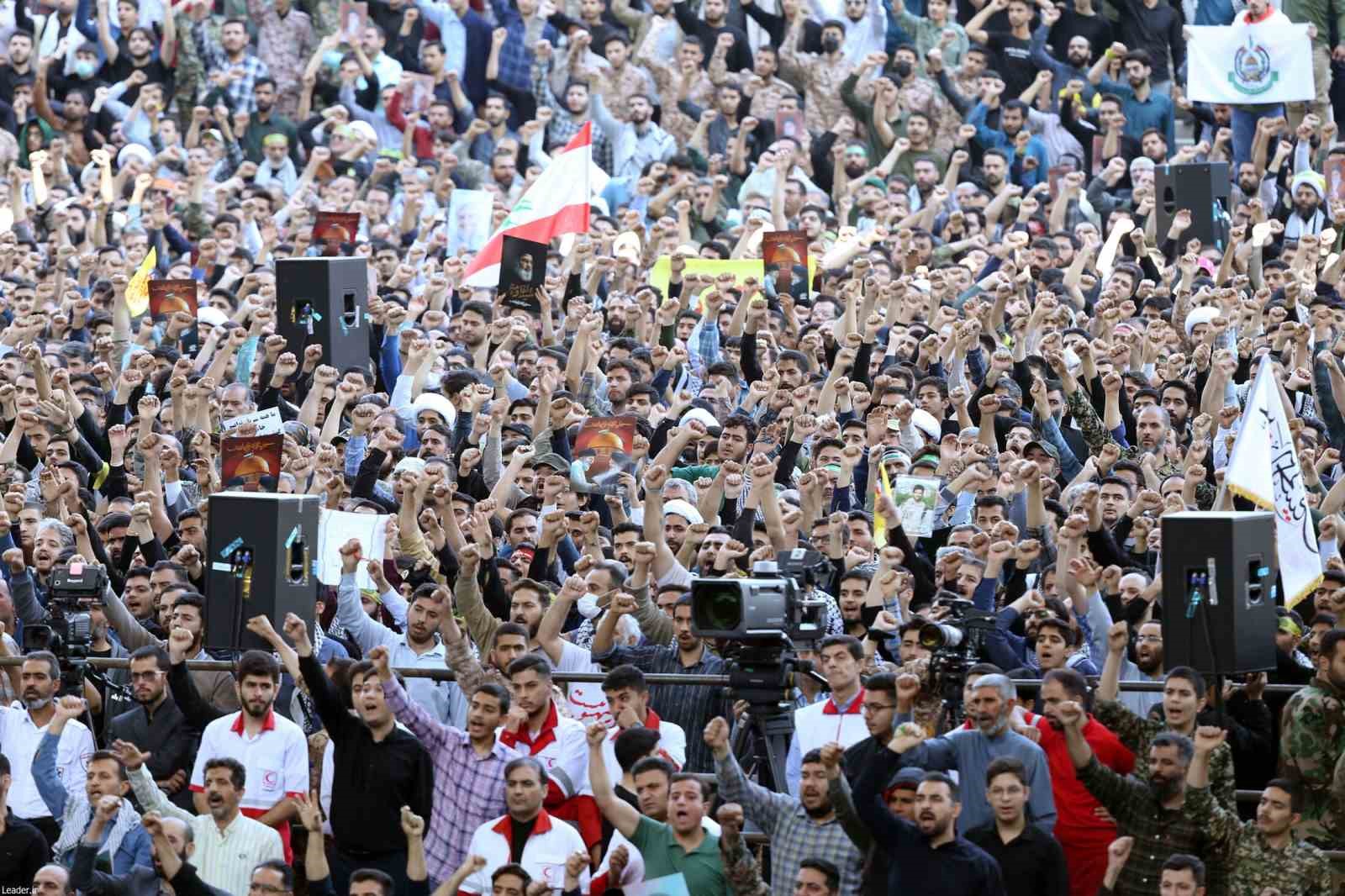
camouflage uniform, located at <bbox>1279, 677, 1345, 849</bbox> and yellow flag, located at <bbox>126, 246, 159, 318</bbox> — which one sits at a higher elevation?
yellow flag, located at <bbox>126, 246, 159, 318</bbox>

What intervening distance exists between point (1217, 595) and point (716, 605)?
5.83 feet

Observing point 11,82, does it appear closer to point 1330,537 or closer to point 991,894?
point 1330,537

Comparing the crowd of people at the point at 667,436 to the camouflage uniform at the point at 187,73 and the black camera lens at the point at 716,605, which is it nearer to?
the camouflage uniform at the point at 187,73

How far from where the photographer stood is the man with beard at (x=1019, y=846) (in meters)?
10.1

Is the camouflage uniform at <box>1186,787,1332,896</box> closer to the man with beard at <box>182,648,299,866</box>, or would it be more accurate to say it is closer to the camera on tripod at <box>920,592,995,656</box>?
the camera on tripod at <box>920,592,995,656</box>

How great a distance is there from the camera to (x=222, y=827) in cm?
1090

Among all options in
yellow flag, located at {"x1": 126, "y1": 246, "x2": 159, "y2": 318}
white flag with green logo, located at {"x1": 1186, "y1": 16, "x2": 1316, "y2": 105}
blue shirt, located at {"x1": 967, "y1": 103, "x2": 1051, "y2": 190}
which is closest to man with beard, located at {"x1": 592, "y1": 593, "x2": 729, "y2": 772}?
yellow flag, located at {"x1": 126, "y1": 246, "x2": 159, "y2": 318}

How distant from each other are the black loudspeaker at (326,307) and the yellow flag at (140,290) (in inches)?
72.4

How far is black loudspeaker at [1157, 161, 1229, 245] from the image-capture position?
63.9 feet

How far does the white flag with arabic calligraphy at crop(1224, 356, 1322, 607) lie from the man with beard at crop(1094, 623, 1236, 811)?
131 cm

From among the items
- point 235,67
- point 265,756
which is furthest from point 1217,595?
point 235,67

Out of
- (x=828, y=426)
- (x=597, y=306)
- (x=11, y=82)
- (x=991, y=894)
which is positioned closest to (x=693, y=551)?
(x=828, y=426)

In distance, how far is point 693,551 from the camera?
13.3 meters

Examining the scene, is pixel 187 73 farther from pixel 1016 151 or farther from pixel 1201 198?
pixel 1201 198
